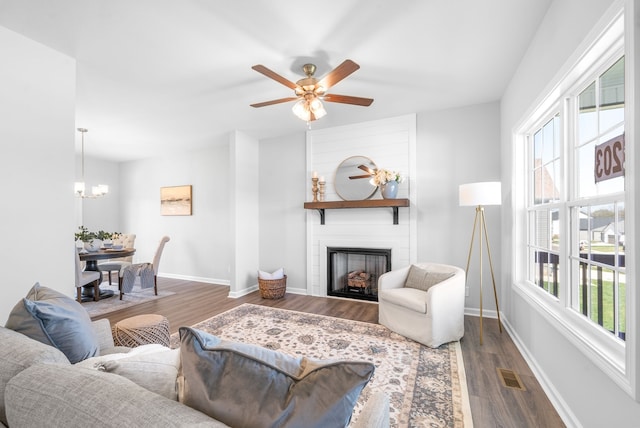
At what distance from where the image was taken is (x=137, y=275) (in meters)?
4.39

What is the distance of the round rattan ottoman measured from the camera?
6.37 ft

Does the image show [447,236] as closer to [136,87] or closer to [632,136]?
[632,136]

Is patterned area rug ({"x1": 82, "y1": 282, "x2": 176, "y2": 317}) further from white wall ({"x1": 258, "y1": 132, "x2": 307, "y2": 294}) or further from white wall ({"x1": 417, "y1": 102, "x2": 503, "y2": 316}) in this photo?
white wall ({"x1": 417, "y1": 102, "x2": 503, "y2": 316})

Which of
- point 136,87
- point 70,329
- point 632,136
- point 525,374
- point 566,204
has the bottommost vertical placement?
point 525,374

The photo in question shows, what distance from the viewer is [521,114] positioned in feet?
8.40

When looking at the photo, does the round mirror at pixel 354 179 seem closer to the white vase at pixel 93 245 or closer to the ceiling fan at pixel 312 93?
the ceiling fan at pixel 312 93

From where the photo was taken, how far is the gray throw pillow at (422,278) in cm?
299

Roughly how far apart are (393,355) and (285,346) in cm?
96

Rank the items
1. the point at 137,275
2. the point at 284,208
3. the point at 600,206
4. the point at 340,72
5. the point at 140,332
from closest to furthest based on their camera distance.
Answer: the point at 600,206
the point at 140,332
the point at 340,72
the point at 137,275
the point at 284,208

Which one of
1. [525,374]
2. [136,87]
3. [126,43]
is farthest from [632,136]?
[136,87]

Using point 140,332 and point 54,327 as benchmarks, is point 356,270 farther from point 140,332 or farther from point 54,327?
point 54,327

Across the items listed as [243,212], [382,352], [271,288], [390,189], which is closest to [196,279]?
[243,212]

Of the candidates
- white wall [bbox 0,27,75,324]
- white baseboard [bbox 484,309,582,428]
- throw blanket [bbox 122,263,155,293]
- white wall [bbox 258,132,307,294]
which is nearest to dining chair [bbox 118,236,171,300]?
throw blanket [bbox 122,263,155,293]

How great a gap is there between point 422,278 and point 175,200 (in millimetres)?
5005
